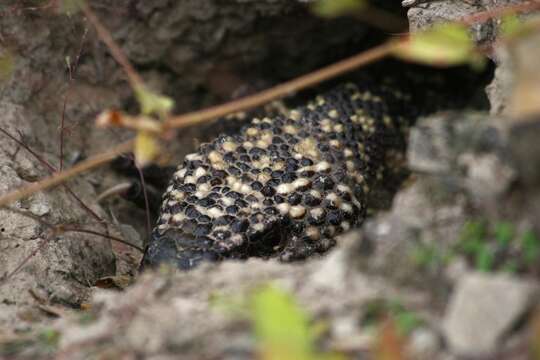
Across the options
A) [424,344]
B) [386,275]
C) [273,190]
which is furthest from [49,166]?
[424,344]

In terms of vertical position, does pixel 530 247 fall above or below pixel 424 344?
above

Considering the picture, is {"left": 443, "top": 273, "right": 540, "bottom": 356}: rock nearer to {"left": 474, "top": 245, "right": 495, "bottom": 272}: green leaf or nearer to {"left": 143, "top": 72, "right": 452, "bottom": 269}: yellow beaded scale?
{"left": 474, "top": 245, "right": 495, "bottom": 272}: green leaf

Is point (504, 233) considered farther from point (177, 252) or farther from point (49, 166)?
point (49, 166)

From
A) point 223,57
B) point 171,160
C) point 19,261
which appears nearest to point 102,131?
point 171,160

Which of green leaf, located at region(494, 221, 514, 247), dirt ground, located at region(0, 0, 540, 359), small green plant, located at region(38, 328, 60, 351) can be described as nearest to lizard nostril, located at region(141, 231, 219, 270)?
dirt ground, located at region(0, 0, 540, 359)

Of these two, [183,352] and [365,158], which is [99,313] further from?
[365,158]

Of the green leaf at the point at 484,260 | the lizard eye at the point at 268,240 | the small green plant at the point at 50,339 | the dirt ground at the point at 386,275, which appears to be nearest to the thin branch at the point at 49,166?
the dirt ground at the point at 386,275
